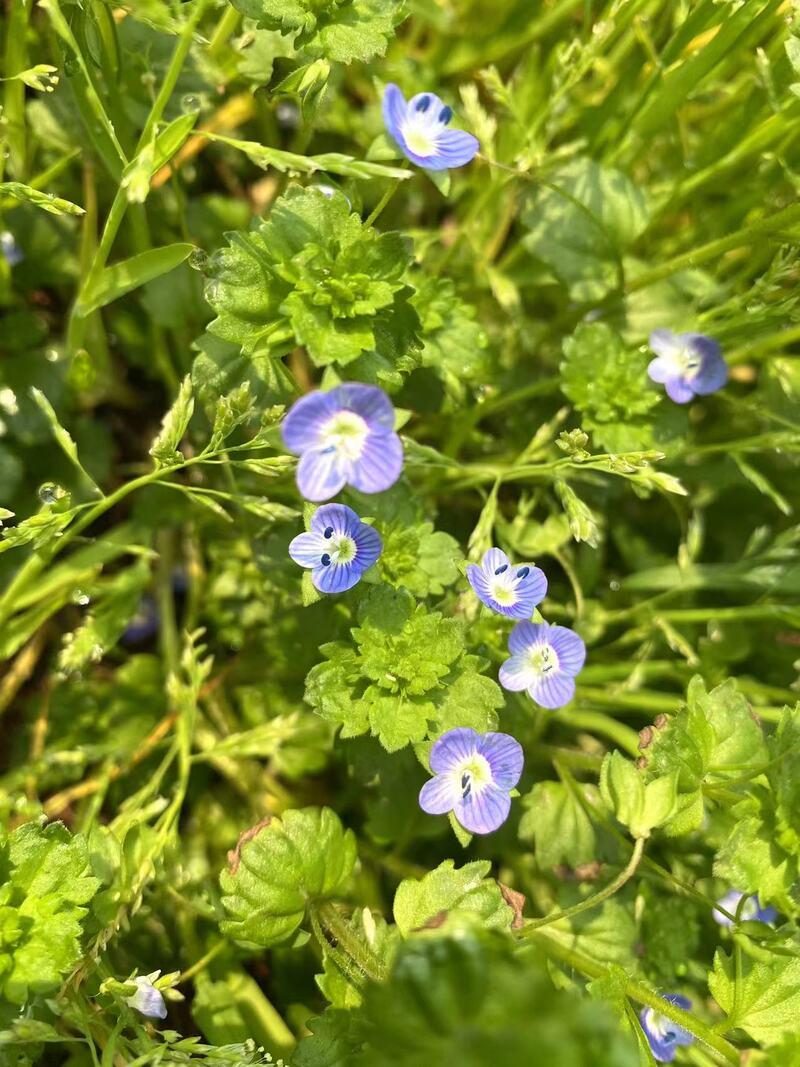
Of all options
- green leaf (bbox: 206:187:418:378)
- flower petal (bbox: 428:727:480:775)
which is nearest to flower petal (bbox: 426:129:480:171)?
green leaf (bbox: 206:187:418:378)

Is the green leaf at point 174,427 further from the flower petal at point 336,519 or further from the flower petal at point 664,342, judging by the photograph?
the flower petal at point 664,342

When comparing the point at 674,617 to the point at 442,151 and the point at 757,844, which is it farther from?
the point at 442,151

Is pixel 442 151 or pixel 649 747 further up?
pixel 442 151

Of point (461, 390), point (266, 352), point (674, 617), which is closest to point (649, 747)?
point (674, 617)

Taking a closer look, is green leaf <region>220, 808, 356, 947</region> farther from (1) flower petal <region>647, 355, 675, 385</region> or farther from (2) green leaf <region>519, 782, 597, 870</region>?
(1) flower petal <region>647, 355, 675, 385</region>

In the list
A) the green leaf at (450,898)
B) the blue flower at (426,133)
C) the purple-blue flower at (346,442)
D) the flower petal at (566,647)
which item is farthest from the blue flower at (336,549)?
the blue flower at (426,133)

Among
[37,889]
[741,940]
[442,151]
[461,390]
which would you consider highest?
[442,151]

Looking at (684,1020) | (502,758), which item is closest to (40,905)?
(502,758)
